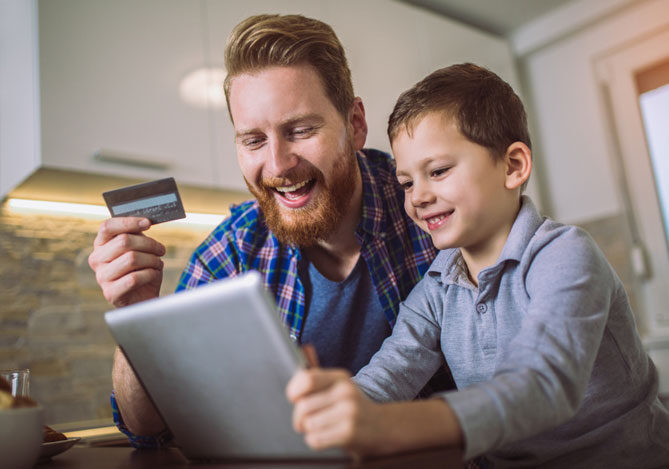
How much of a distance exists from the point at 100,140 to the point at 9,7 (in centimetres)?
58

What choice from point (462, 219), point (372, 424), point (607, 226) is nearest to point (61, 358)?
point (462, 219)

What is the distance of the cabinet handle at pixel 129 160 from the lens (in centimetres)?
196

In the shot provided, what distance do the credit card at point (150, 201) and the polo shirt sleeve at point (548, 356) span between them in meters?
0.51

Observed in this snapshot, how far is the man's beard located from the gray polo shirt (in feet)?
0.99

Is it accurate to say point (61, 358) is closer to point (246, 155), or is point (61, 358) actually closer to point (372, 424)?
point (246, 155)

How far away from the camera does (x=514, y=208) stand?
1.03 metres

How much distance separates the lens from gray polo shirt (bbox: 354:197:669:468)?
573 millimetres

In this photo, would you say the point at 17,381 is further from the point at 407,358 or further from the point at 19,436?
the point at 407,358

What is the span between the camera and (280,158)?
122 cm

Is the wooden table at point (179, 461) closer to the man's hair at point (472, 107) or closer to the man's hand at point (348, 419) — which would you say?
the man's hand at point (348, 419)

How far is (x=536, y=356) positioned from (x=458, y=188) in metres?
0.43

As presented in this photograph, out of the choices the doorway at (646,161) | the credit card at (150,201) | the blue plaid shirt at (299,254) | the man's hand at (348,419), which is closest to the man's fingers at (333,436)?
the man's hand at (348,419)

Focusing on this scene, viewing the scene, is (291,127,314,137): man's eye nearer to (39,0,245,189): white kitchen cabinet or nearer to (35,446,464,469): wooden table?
(35,446,464,469): wooden table

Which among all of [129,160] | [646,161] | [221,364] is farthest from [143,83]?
[646,161]
